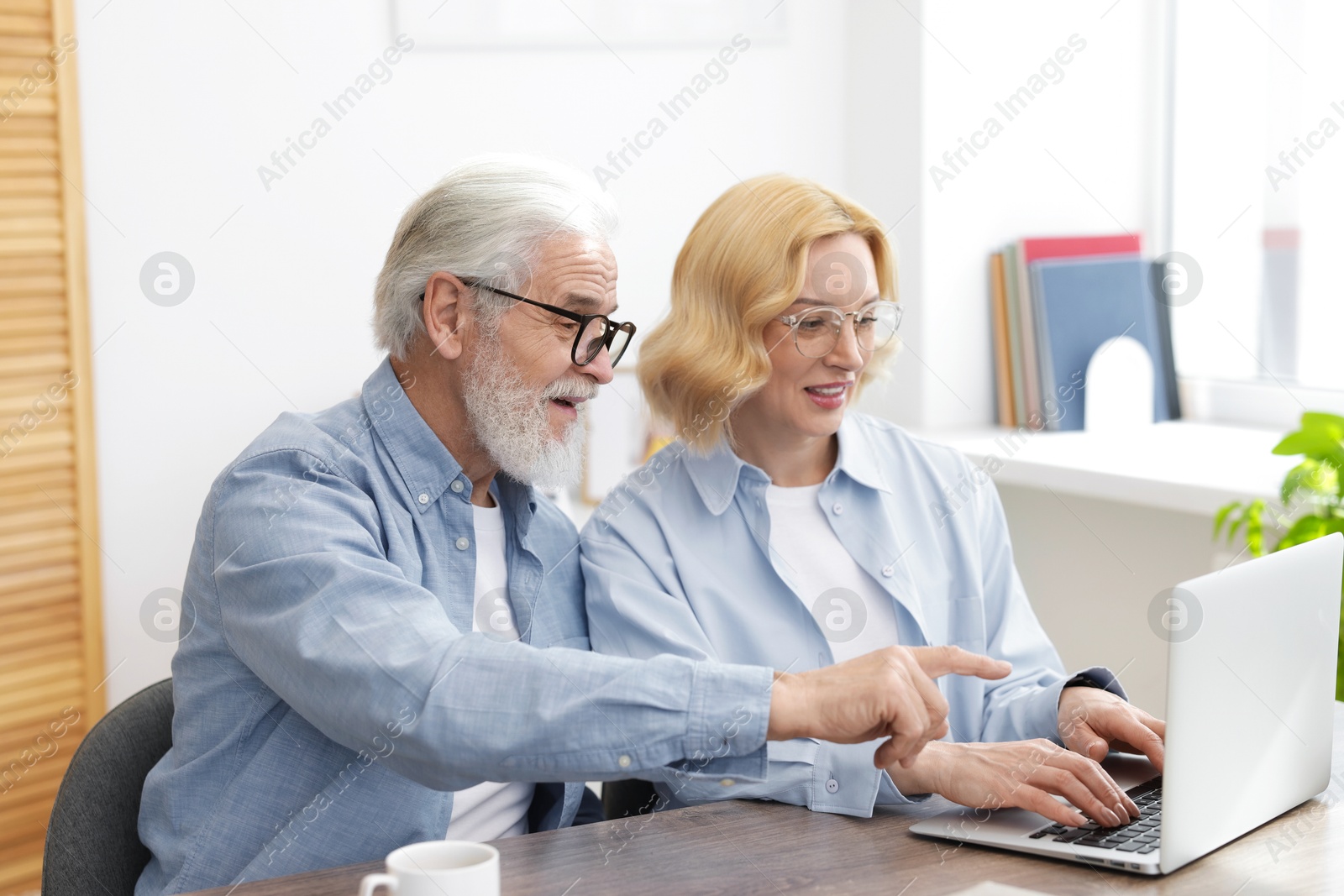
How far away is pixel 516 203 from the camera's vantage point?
1.53 m

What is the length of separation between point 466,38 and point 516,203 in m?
1.40

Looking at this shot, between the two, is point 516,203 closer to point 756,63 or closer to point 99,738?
point 99,738

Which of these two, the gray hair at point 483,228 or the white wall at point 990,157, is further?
the white wall at point 990,157

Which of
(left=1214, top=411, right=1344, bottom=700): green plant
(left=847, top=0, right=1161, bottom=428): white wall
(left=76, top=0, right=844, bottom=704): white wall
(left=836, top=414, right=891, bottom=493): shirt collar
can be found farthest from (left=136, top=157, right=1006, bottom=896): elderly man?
(left=847, top=0, right=1161, bottom=428): white wall

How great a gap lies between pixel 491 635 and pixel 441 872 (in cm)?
50

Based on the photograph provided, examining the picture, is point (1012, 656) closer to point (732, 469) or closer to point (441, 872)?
Result: point (732, 469)

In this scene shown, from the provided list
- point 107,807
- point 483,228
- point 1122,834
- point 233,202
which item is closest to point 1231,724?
point 1122,834

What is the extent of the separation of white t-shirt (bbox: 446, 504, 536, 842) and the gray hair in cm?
Result: 26

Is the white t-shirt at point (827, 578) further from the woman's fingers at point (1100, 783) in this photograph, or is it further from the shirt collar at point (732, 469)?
the woman's fingers at point (1100, 783)

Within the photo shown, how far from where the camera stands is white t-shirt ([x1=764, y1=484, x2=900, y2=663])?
1645 mm

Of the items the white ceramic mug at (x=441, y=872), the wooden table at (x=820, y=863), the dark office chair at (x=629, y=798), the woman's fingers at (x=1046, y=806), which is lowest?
the dark office chair at (x=629, y=798)

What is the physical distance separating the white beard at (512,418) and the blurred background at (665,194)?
1238 millimetres

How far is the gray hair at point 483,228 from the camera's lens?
60.2 inches

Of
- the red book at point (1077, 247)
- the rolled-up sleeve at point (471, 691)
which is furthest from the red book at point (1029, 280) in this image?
the rolled-up sleeve at point (471, 691)
